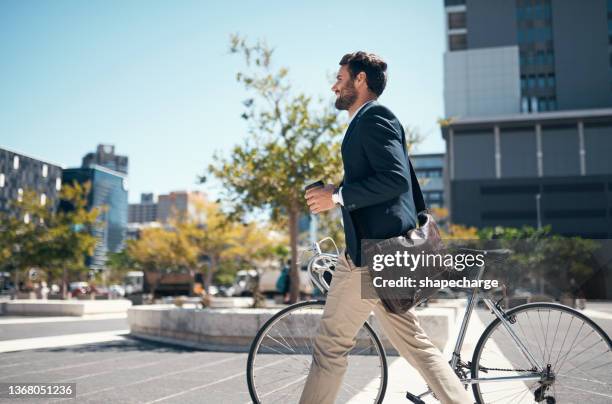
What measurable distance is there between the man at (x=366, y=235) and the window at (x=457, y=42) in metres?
87.2

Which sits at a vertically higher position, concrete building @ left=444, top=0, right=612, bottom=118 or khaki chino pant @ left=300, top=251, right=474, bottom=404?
concrete building @ left=444, top=0, right=612, bottom=118

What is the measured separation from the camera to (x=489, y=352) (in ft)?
10.0

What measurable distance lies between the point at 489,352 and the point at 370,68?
170 centimetres

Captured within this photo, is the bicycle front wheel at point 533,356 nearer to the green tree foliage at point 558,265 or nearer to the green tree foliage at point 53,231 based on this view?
the green tree foliage at point 558,265

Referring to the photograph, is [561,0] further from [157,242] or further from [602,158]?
[157,242]

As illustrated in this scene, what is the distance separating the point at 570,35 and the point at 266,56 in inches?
3107

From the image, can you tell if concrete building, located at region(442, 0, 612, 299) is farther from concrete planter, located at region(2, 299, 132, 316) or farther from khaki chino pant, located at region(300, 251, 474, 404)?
khaki chino pant, located at region(300, 251, 474, 404)

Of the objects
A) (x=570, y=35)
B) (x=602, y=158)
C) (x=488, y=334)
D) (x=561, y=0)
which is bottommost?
(x=488, y=334)

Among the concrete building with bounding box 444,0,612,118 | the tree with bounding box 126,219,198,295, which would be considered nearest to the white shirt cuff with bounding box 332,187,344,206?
the tree with bounding box 126,219,198,295

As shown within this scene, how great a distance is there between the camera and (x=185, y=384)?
5031 millimetres

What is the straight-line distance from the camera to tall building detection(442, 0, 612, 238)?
7288cm

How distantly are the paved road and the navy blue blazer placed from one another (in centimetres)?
100

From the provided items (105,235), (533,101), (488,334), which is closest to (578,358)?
(488,334)

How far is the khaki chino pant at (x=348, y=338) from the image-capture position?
2.70m
